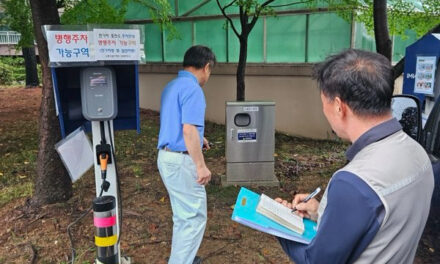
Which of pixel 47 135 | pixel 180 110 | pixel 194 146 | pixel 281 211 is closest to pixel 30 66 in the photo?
pixel 47 135

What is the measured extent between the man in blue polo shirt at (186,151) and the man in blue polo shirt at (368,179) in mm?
1529

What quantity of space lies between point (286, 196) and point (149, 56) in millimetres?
6969

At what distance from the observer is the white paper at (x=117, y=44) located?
2.44 metres

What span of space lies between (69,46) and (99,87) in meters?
0.34

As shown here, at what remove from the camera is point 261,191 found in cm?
498

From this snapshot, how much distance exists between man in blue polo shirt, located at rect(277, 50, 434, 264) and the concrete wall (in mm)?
6030

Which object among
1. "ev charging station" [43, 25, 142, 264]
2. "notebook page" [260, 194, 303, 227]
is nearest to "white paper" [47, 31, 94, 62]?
"ev charging station" [43, 25, 142, 264]

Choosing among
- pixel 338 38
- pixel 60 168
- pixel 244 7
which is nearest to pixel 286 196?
pixel 60 168

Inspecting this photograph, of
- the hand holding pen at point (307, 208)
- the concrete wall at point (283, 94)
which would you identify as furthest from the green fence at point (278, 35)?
the hand holding pen at point (307, 208)

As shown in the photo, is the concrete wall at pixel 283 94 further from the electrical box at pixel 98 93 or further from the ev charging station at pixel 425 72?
the electrical box at pixel 98 93

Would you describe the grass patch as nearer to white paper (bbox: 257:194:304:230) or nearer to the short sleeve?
the short sleeve

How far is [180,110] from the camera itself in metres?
2.85

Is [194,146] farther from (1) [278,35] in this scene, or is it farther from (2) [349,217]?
(1) [278,35]

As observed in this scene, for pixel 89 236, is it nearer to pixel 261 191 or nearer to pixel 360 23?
pixel 261 191
